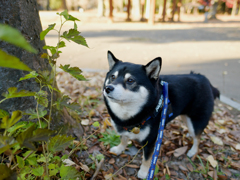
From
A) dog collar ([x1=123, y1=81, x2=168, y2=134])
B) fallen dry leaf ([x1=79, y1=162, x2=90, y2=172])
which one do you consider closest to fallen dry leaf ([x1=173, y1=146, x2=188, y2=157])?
dog collar ([x1=123, y1=81, x2=168, y2=134])

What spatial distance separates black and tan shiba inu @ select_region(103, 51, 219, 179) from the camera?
70.7 inches

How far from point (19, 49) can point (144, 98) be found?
125 cm

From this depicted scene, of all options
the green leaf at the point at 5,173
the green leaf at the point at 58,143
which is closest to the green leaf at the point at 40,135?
the green leaf at the point at 5,173

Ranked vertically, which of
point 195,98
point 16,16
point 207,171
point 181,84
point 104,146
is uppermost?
point 16,16

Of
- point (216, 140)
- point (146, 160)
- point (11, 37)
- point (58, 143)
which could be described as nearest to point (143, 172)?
point (146, 160)

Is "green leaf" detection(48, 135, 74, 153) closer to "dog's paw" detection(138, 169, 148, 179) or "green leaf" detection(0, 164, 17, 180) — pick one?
"green leaf" detection(0, 164, 17, 180)

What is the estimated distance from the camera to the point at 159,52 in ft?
25.4

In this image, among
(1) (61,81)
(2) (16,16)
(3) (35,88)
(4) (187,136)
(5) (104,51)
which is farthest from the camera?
(5) (104,51)

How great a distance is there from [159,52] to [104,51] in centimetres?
246

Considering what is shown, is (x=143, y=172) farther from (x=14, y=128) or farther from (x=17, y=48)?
(x=17, y=48)

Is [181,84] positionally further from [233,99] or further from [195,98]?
[233,99]

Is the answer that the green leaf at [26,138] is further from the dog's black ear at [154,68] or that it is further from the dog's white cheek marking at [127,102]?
the dog's black ear at [154,68]

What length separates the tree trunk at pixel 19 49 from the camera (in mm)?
1376

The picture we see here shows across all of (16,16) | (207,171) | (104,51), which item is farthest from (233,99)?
(104,51)
